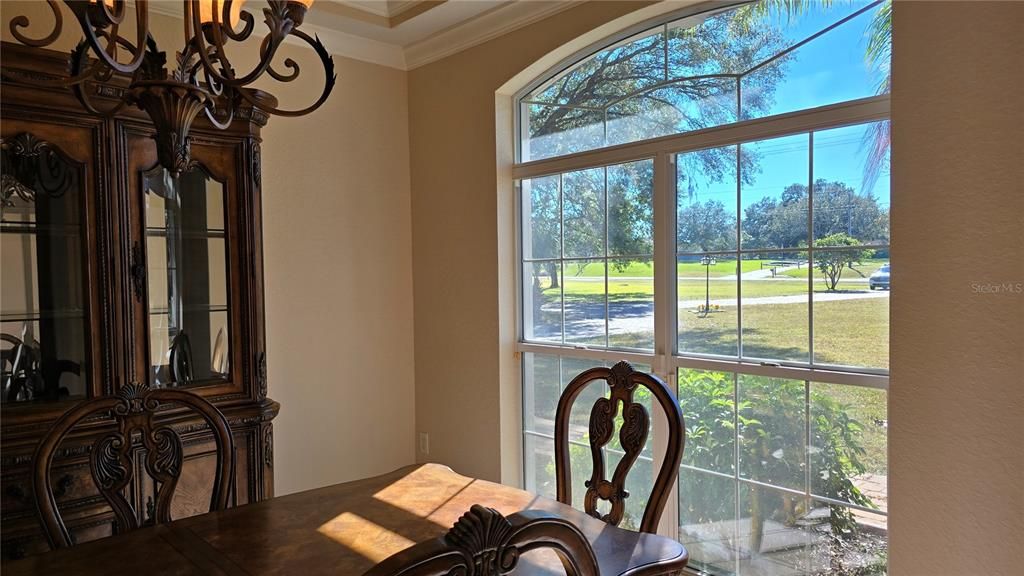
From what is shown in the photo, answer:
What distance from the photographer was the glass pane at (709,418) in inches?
93.5

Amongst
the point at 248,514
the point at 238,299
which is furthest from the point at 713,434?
the point at 238,299

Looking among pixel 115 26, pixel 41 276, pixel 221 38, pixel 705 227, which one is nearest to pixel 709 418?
pixel 705 227

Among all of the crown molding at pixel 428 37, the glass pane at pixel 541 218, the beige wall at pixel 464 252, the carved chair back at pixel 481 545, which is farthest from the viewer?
the beige wall at pixel 464 252

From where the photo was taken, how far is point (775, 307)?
2238mm

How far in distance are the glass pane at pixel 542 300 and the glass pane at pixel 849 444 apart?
1231 millimetres

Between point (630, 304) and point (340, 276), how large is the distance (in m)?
1.52

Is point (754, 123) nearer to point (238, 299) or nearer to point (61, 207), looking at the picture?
point (238, 299)

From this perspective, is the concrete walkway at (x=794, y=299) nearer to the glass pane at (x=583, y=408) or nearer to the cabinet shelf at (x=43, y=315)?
the glass pane at (x=583, y=408)

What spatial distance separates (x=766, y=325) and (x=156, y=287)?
7.34ft

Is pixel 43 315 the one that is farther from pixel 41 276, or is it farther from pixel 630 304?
pixel 630 304

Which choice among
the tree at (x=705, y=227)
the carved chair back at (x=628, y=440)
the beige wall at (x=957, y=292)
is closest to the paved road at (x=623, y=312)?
the tree at (x=705, y=227)

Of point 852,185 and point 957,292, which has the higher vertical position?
point 852,185

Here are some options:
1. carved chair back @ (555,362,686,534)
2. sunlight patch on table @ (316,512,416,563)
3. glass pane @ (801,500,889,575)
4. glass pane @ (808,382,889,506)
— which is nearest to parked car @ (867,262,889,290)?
glass pane @ (808,382,889,506)

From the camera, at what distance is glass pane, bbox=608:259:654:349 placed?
103 inches
